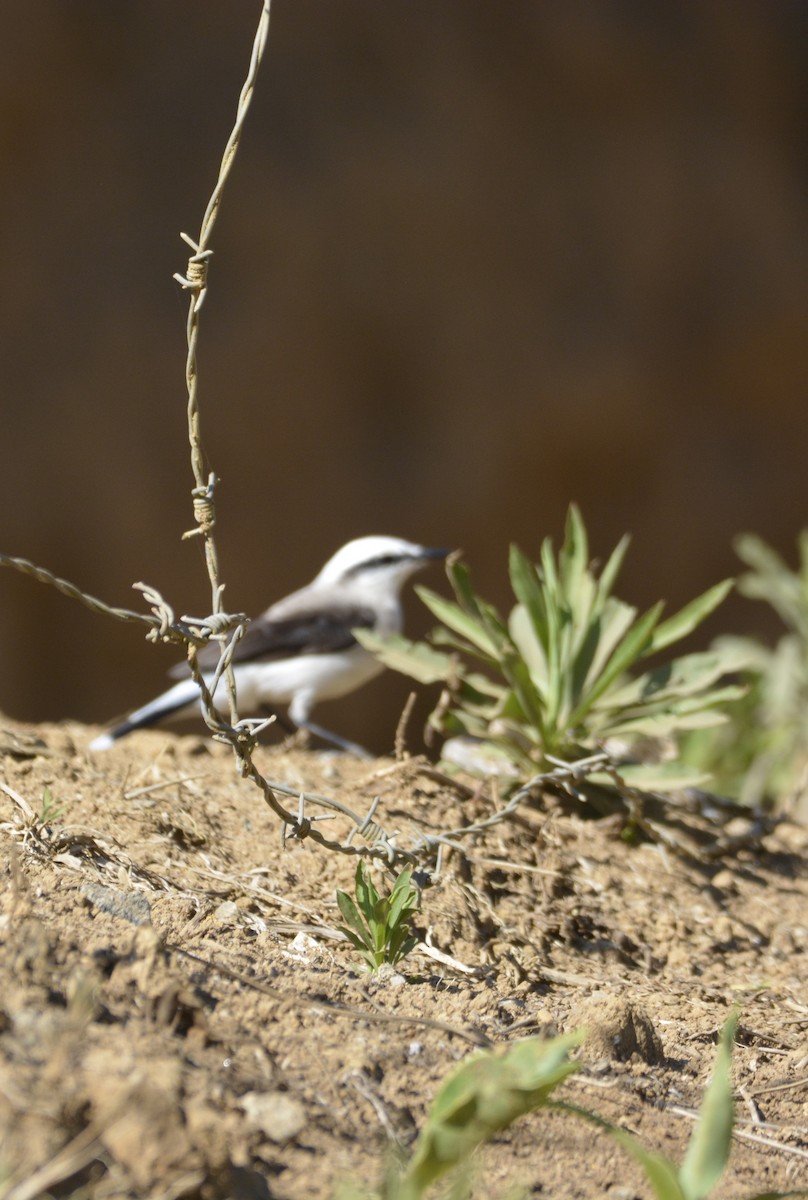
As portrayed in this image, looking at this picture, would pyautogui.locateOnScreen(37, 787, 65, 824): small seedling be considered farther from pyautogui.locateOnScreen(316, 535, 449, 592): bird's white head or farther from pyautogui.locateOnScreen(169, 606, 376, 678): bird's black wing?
pyautogui.locateOnScreen(316, 535, 449, 592): bird's white head

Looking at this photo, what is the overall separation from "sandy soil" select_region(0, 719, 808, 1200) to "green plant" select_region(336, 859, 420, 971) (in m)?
0.06

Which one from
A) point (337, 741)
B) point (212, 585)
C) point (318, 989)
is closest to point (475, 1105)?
point (318, 989)

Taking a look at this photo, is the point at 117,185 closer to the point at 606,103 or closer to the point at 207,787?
the point at 606,103

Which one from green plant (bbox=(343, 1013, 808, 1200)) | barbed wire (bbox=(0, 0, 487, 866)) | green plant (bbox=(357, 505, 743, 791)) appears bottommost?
green plant (bbox=(357, 505, 743, 791))

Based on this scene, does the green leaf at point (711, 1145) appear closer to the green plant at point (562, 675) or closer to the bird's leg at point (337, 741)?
the green plant at point (562, 675)

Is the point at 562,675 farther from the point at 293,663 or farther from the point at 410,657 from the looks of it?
the point at 293,663

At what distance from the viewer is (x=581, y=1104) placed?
2148 millimetres

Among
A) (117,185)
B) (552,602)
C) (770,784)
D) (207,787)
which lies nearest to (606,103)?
(117,185)

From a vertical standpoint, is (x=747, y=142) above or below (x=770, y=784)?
above

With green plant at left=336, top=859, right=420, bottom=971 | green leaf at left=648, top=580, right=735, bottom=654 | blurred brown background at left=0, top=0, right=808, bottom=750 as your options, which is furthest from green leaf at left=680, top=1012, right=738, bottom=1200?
blurred brown background at left=0, top=0, right=808, bottom=750

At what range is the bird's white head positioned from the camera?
6.34m

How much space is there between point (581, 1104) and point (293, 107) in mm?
9475

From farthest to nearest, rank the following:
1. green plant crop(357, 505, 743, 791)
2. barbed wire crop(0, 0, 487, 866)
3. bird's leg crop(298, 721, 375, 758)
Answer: bird's leg crop(298, 721, 375, 758) < green plant crop(357, 505, 743, 791) < barbed wire crop(0, 0, 487, 866)

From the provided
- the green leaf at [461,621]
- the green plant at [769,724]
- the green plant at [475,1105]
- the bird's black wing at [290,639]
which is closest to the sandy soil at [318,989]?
the green plant at [475,1105]
